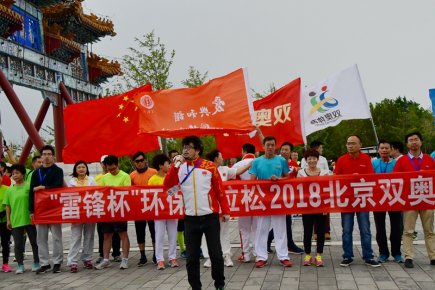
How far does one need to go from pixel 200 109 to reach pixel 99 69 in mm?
24838

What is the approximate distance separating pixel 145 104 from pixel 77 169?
65.4 inches

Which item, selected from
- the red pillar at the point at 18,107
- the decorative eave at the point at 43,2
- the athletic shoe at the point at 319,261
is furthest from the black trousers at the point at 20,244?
the decorative eave at the point at 43,2

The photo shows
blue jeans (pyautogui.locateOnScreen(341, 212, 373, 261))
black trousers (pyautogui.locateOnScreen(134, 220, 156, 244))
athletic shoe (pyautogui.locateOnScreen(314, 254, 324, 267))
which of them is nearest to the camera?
blue jeans (pyautogui.locateOnScreen(341, 212, 373, 261))

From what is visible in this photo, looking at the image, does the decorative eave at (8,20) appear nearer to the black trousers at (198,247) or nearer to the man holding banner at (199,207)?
the man holding banner at (199,207)

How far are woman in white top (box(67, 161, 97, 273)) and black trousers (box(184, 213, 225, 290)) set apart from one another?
3.01 metres

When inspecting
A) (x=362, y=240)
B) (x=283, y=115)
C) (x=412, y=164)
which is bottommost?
(x=362, y=240)

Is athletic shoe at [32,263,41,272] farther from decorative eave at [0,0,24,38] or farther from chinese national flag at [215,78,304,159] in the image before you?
decorative eave at [0,0,24,38]

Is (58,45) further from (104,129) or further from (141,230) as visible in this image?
(141,230)

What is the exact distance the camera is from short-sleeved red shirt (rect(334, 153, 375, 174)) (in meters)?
7.74

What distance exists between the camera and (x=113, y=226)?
8633 mm

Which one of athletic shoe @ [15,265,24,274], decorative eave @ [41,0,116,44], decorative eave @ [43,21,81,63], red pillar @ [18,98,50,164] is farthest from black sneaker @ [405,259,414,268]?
decorative eave @ [41,0,116,44]

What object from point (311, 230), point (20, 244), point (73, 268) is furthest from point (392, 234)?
point (20, 244)

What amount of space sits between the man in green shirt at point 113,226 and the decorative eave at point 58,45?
1927 centimetres

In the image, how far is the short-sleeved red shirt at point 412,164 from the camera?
7.61m
